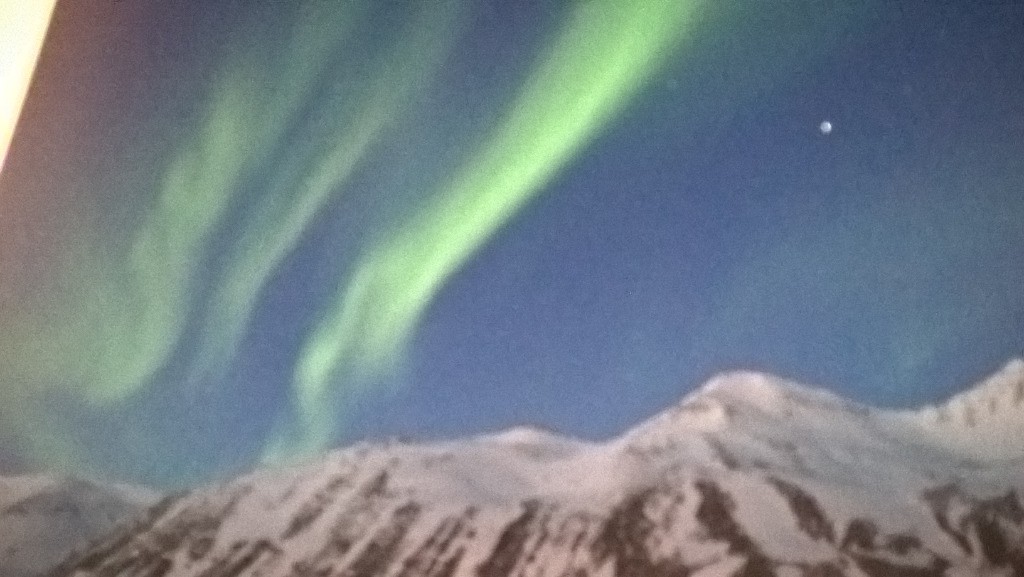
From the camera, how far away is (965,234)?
7.66 ft

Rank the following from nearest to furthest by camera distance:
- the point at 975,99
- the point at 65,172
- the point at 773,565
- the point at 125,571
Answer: the point at 773,565 → the point at 975,99 → the point at 125,571 → the point at 65,172

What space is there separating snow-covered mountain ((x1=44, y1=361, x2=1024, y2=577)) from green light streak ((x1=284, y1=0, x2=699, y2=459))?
0.54ft

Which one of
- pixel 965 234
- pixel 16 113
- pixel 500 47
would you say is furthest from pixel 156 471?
pixel 965 234

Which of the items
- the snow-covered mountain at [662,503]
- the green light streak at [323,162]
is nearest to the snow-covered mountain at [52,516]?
the snow-covered mountain at [662,503]

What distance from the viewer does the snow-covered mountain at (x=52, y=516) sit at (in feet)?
8.43

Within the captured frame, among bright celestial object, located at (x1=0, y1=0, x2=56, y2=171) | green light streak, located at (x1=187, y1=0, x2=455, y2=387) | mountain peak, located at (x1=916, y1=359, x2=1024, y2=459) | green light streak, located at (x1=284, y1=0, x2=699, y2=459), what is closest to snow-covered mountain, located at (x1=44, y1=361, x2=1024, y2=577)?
mountain peak, located at (x1=916, y1=359, x2=1024, y2=459)

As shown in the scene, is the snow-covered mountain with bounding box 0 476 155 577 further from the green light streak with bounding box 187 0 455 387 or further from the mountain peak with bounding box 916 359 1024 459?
the mountain peak with bounding box 916 359 1024 459

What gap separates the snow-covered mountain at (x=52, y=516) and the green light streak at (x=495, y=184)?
31 cm

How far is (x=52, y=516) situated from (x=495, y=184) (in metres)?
0.99

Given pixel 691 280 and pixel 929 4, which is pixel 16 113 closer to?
pixel 691 280

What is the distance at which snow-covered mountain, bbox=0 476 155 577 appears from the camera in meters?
2.57

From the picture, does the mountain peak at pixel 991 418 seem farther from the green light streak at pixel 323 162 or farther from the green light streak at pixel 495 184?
the green light streak at pixel 323 162

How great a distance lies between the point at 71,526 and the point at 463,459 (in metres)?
0.72

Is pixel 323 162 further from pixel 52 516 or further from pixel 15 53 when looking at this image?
pixel 52 516
